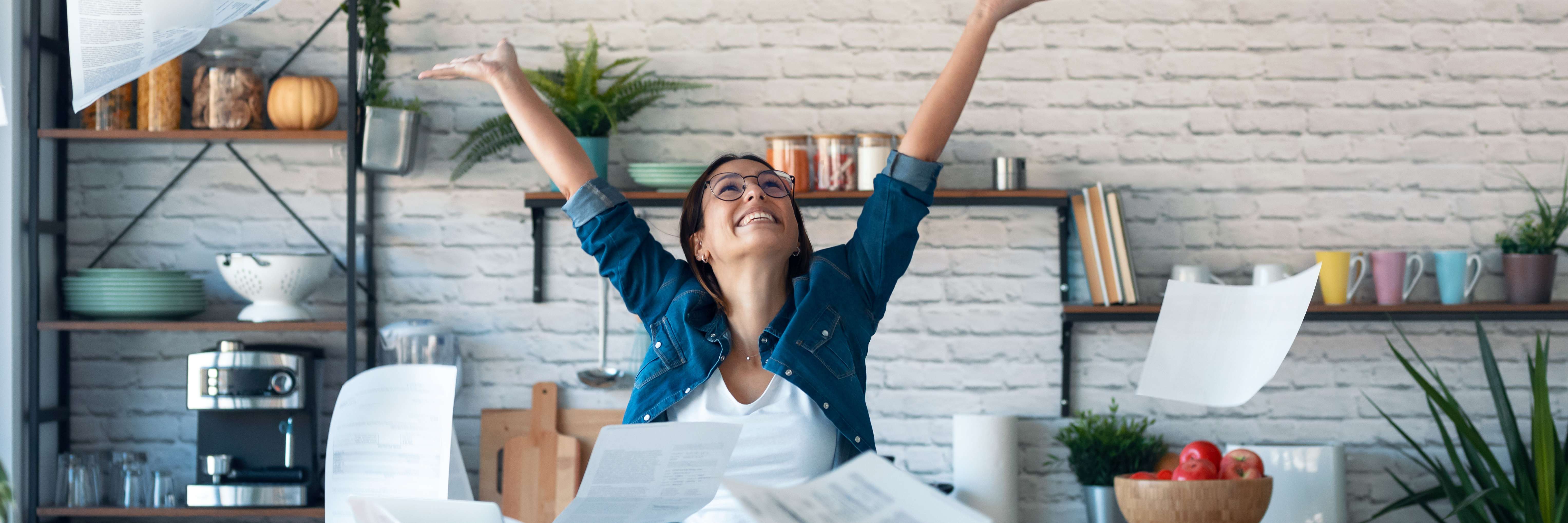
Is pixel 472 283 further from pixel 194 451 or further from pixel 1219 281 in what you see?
pixel 1219 281

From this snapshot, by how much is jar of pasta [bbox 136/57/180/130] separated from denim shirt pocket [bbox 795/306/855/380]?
1944mm

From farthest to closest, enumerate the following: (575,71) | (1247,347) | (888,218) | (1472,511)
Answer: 1. (575,71)
2. (1472,511)
3. (1247,347)
4. (888,218)

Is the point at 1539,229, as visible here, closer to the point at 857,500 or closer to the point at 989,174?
the point at 989,174

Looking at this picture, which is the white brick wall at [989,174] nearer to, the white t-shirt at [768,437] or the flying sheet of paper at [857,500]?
the white t-shirt at [768,437]

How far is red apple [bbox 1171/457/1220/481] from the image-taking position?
181 cm

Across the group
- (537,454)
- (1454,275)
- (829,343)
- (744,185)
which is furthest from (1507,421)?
(537,454)

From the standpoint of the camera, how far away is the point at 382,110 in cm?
259

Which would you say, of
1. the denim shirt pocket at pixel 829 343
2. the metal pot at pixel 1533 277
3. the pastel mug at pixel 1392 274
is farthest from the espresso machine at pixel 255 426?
the metal pot at pixel 1533 277

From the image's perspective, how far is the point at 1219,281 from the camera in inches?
107

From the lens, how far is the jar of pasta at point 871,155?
2.57m

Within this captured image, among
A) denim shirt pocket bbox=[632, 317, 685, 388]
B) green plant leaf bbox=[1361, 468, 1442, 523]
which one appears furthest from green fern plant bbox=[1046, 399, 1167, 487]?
denim shirt pocket bbox=[632, 317, 685, 388]

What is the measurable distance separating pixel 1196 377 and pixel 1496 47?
70.8 inches

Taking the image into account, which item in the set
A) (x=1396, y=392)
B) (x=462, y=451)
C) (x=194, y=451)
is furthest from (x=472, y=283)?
(x=1396, y=392)

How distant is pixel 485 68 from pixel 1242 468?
1.45 m
